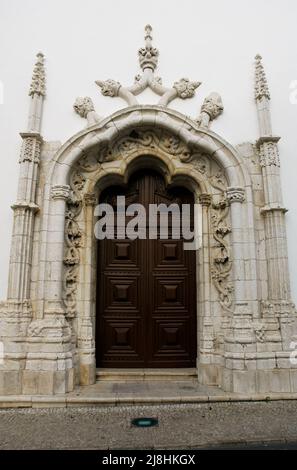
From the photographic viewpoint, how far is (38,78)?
555cm

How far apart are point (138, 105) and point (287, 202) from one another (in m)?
2.87

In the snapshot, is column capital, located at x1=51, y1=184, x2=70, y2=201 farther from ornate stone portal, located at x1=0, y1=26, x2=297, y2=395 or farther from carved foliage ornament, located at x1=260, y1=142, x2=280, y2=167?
carved foliage ornament, located at x1=260, y1=142, x2=280, y2=167

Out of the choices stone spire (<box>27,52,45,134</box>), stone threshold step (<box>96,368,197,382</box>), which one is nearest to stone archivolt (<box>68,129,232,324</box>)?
stone spire (<box>27,52,45,134</box>)

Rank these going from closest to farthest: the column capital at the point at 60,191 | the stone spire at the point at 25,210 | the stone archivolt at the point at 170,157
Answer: the stone spire at the point at 25,210 → the column capital at the point at 60,191 → the stone archivolt at the point at 170,157

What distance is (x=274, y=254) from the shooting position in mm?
5055

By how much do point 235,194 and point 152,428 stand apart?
11.2 ft

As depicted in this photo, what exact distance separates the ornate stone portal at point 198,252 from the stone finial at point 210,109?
2cm

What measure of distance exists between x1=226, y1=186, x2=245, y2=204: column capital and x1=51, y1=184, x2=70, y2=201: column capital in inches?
99.8

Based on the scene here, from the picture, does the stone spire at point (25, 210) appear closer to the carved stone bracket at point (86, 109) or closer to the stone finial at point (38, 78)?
the stone finial at point (38, 78)

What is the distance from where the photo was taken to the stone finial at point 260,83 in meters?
5.54

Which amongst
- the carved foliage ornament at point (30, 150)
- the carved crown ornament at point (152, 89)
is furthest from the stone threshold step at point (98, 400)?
the carved crown ornament at point (152, 89)

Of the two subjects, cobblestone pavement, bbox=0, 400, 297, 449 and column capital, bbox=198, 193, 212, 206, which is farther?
column capital, bbox=198, 193, 212, 206

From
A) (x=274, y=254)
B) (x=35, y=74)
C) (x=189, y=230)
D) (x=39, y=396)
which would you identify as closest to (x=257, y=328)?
(x=274, y=254)

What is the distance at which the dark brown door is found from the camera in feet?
18.1
